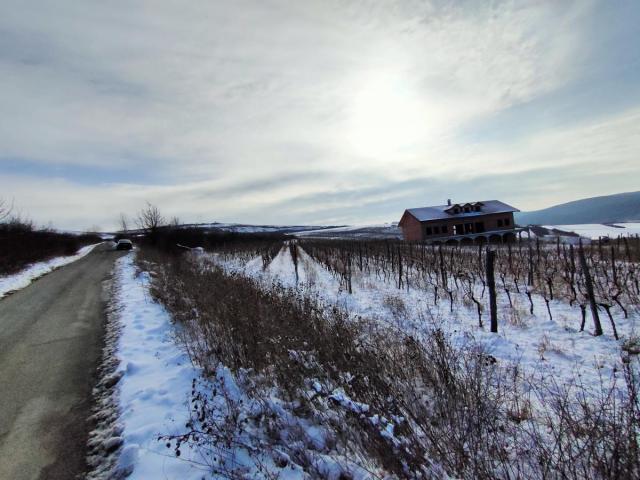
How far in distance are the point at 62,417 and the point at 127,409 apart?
77 centimetres

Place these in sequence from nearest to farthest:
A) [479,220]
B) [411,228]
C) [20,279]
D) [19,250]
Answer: [20,279], [19,250], [479,220], [411,228]

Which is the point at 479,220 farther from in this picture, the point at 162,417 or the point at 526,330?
the point at 162,417

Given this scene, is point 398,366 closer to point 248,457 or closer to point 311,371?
point 311,371

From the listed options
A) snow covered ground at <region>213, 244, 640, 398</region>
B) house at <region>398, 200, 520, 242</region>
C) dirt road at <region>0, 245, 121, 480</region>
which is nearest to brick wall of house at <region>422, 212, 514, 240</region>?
house at <region>398, 200, 520, 242</region>

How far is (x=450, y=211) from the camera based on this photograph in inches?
1823

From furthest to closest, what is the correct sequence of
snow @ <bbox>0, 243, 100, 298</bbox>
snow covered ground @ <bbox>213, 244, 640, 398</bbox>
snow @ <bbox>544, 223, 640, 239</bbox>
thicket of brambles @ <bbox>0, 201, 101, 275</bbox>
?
snow @ <bbox>544, 223, 640, 239</bbox>
thicket of brambles @ <bbox>0, 201, 101, 275</bbox>
snow @ <bbox>0, 243, 100, 298</bbox>
snow covered ground @ <bbox>213, 244, 640, 398</bbox>

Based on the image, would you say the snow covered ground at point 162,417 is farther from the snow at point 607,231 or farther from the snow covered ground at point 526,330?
the snow at point 607,231

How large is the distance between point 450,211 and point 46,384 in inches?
1883

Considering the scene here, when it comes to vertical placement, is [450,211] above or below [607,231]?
above

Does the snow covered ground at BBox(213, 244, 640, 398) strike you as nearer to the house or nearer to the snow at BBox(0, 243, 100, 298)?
the snow at BBox(0, 243, 100, 298)

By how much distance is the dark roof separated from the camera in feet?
149

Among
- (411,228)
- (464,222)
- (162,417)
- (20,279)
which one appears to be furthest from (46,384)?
(464,222)

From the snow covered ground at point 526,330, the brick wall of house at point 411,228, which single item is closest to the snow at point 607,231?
the brick wall of house at point 411,228

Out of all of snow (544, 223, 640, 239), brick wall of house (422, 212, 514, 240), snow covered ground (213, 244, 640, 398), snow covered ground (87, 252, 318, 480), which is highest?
brick wall of house (422, 212, 514, 240)
